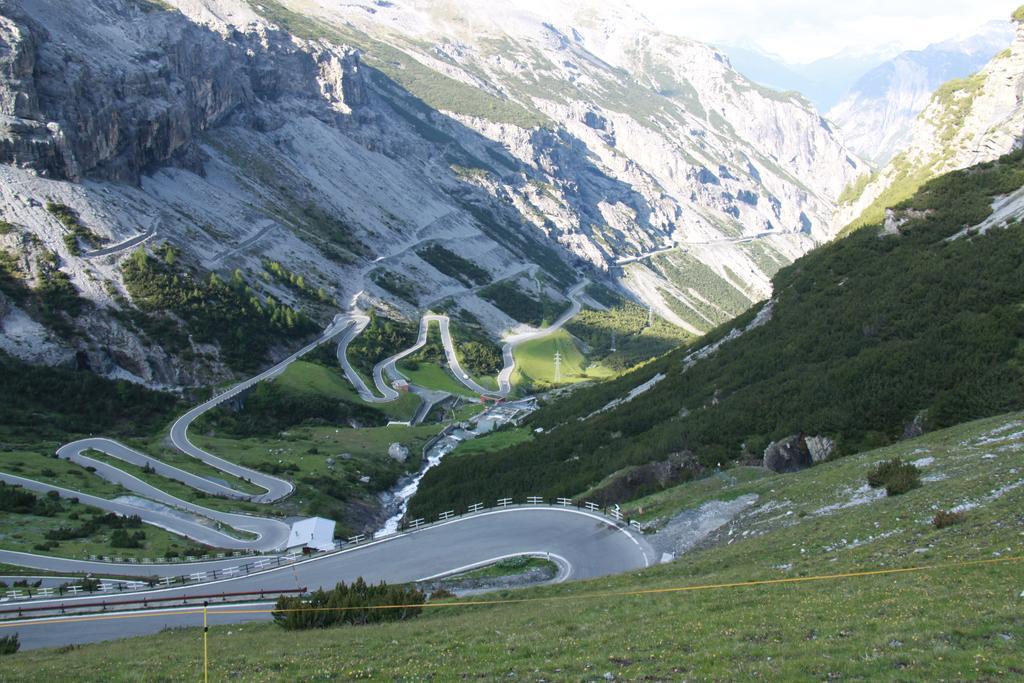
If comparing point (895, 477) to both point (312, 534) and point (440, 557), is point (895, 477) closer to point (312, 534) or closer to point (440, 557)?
point (440, 557)

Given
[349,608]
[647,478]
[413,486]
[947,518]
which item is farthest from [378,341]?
[947,518]

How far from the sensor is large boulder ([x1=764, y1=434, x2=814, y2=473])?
4362 centimetres

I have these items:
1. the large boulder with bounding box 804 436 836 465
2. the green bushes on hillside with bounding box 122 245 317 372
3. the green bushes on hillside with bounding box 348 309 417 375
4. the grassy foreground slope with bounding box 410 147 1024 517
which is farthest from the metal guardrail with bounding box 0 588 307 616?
the green bushes on hillside with bounding box 348 309 417 375

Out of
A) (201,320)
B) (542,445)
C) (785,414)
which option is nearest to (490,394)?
(201,320)

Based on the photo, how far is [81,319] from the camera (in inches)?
4166

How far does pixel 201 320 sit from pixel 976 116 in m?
121

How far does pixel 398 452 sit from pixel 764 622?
78.8 m

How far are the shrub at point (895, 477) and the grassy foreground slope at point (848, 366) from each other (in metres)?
11.7

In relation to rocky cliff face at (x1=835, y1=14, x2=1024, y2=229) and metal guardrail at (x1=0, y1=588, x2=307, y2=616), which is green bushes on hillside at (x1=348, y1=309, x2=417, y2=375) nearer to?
rocky cliff face at (x1=835, y1=14, x2=1024, y2=229)

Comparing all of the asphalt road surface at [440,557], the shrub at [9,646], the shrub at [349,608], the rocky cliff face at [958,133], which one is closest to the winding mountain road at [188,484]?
the asphalt road surface at [440,557]

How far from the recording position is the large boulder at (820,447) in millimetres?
41500

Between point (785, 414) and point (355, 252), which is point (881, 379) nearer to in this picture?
point (785, 414)

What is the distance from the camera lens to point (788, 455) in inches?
1732

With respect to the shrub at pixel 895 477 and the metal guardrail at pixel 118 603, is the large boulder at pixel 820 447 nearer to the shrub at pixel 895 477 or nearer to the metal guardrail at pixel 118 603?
the shrub at pixel 895 477
